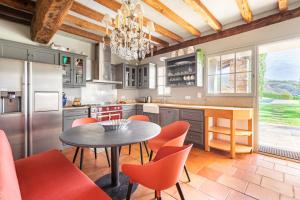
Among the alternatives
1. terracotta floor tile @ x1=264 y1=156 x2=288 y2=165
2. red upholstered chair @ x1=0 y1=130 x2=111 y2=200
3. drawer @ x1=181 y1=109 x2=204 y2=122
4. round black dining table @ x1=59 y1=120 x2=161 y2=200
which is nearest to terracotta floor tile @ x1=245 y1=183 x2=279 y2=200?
terracotta floor tile @ x1=264 y1=156 x2=288 y2=165

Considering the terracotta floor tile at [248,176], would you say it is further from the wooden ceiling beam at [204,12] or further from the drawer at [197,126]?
the wooden ceiling beam at [204,12]

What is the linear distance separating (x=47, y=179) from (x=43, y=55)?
2854mm

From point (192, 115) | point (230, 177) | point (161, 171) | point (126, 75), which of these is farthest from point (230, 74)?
point (161, 171)

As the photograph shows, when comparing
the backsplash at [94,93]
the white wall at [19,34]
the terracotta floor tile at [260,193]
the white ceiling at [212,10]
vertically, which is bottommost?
the terracotta floor tile at [260,193]

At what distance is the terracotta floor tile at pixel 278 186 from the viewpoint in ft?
5.89

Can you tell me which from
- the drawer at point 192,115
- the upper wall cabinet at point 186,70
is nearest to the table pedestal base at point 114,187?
the drawer at point 192,115

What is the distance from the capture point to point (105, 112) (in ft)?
12.8

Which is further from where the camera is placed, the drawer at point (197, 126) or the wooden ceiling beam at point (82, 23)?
the drawer at point (197, 126)

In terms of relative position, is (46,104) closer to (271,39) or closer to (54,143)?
(54,143)

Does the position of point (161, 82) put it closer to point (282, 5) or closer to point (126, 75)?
point (126, 75)

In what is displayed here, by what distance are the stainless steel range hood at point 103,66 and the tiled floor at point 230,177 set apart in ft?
6.81

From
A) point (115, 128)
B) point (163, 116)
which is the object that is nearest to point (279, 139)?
point (163, 116)

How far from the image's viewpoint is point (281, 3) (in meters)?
2.44

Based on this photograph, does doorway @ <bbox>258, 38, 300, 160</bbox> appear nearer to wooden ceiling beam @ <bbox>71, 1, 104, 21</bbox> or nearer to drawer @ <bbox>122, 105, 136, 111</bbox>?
drawer @ <bbox>122, 105, 136, 111</bbox>
